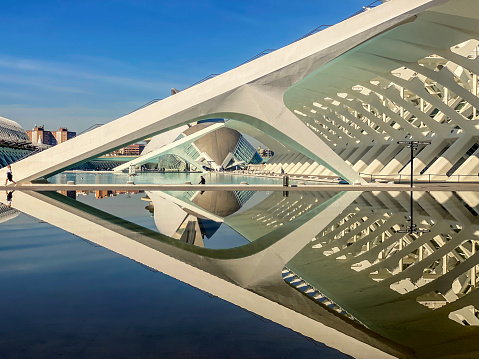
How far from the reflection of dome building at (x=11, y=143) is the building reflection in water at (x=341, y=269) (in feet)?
135

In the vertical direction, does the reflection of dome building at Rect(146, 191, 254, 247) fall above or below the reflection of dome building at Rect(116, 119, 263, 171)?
below

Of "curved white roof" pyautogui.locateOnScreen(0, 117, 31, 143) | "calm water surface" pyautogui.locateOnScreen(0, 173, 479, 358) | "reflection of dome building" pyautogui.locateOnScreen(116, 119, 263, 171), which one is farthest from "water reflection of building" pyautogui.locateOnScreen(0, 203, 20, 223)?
"curved white roof" pyautogui.locateOnScreen(0, 117, 31, 143)

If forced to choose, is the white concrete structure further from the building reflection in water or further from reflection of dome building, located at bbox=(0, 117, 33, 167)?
reflection of dome building, located at bbox=(0, 117, 33, 167)

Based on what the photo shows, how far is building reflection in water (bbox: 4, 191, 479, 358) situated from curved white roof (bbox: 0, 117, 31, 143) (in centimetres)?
5721

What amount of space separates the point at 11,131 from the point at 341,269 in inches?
2716

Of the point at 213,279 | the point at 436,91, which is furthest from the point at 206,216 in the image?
the point at 436,91

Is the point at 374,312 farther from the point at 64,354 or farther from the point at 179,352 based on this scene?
the point at 64,354

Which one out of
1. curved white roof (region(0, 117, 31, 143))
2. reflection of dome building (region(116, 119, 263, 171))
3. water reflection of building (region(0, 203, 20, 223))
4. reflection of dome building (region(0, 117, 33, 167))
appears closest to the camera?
water reflection of building (region(0, 203, 20, 223))

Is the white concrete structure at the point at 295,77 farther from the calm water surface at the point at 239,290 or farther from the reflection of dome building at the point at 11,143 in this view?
the reflection of dome building at the point at 11,143

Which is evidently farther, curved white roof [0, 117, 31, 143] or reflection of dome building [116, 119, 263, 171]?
reflection of dome building [116, 119, 263, 171]

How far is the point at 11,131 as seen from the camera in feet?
225

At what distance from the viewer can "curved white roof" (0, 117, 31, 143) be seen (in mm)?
65188

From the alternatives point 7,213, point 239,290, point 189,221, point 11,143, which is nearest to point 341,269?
point 239,290

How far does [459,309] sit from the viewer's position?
463cm
